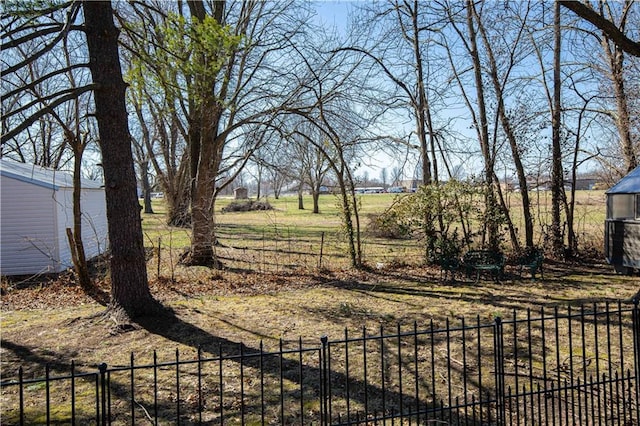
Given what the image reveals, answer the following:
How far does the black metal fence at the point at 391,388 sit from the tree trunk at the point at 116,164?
208cm

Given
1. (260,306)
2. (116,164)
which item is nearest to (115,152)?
(116,164)

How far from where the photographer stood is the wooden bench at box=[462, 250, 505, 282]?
1058 cm

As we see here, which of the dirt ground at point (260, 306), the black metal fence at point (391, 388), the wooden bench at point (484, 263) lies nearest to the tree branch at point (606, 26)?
the black metal fence at point (391, 388)

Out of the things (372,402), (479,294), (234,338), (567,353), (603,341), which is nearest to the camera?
(372,402)

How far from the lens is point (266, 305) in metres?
8.82

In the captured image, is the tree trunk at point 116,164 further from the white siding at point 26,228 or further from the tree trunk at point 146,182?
the tree trunk at point 146,182

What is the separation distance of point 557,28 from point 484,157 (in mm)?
4314

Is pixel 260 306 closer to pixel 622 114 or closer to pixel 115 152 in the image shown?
pixel 115 152

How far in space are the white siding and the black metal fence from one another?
9.79 metres

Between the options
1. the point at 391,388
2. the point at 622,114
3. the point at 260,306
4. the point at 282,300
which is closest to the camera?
the point at 391,388

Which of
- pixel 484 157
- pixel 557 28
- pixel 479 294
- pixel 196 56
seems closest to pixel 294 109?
pixel 196 56

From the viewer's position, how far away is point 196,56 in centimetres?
807

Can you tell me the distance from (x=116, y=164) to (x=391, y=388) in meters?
5.41

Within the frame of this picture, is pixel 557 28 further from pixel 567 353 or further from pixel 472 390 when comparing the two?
pixel 472 390
